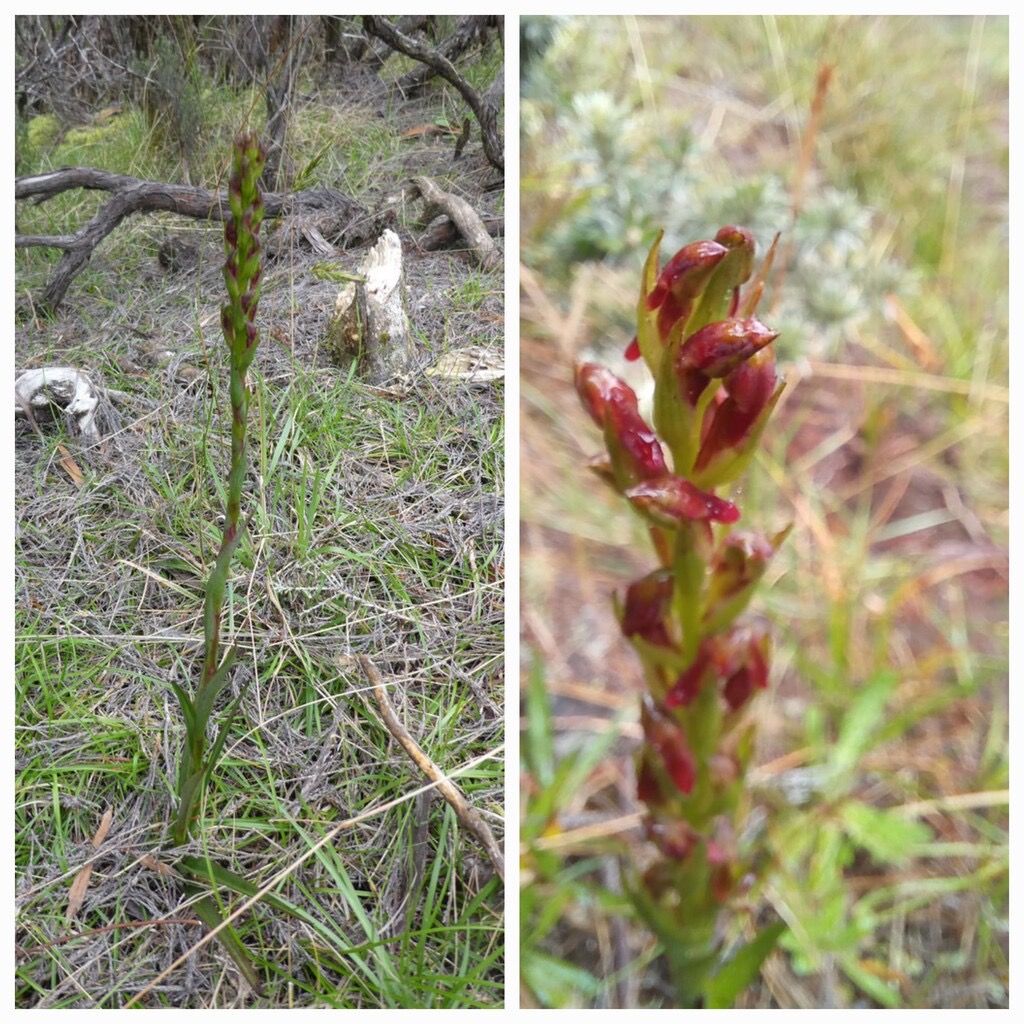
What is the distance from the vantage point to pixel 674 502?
29.9 inches

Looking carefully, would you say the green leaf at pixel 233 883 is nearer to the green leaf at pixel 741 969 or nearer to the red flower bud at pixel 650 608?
the green leaf at pixel 741 969

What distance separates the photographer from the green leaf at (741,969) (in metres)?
0.96

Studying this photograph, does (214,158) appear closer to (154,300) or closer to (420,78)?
(154,300)

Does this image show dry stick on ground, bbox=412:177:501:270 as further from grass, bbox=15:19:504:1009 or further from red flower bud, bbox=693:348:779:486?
red flower bud, bbox=693:348:779:486

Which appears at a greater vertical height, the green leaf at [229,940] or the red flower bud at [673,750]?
the red flower bud at [673,750]

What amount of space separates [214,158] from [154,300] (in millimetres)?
235

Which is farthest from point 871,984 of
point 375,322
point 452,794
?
point 375,322

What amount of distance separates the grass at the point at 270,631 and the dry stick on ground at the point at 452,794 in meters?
0.02

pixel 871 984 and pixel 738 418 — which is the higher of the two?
pixel 738 418

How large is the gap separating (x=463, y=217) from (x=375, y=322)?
0.21 meters

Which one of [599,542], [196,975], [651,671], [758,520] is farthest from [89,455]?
[758,520]

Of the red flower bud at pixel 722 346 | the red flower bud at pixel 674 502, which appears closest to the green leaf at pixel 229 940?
the red flower bud at pixel 674 502

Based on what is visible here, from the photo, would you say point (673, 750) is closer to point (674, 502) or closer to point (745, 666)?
point (745, 666)

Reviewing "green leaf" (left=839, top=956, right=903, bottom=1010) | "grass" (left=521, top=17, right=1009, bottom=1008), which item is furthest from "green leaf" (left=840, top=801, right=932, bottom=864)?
"green leaf" (left=839, top=956, right=903, bottom=1010)
